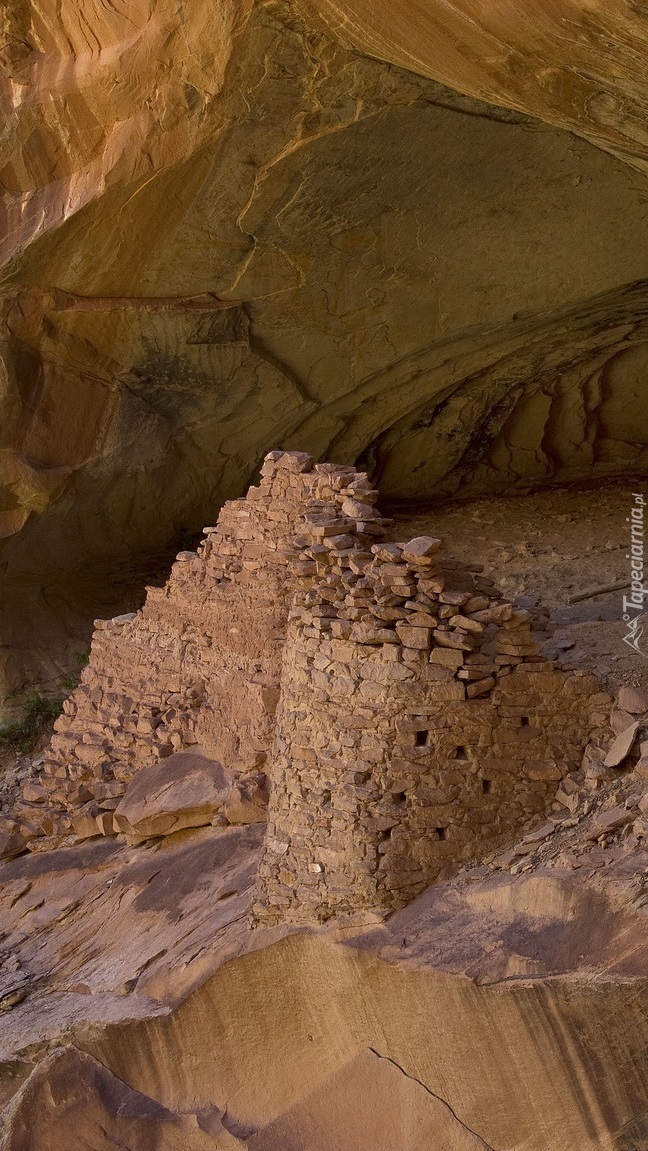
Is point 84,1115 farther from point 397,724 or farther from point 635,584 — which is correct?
point 635,584

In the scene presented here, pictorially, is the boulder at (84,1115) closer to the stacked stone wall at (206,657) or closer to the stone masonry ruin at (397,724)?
the stone masonry ruin at (397,724)

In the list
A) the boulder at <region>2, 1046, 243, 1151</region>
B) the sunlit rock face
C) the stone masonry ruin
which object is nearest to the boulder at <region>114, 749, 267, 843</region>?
the stone masonry ruin

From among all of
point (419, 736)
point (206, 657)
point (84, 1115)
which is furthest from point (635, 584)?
point (84, 1115)

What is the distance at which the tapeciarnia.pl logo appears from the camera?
246 inches

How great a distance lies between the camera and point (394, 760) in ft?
17.0

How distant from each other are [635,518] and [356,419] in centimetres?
273

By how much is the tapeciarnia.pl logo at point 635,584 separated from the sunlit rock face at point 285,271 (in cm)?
160

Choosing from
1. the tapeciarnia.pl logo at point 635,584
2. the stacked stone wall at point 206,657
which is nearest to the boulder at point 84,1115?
the stacked stone wall at point 206,657

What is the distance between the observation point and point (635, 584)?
334 inches

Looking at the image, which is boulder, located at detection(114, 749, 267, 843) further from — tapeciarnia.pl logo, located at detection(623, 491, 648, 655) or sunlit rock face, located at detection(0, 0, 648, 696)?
sunlit rock face, located at detection(0, 0, 648, 696)

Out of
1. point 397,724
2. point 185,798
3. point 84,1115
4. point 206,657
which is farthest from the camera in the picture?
point 206,657

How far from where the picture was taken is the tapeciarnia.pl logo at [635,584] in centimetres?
625

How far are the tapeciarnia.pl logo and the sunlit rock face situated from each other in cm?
160

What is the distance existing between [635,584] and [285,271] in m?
3.55
